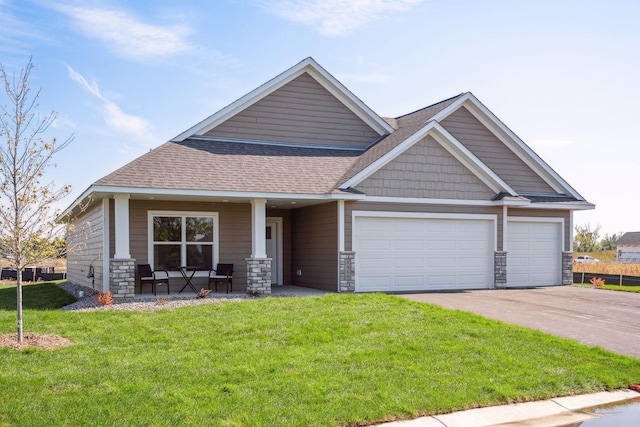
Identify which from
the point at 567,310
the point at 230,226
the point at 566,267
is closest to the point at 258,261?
the point at 230,226

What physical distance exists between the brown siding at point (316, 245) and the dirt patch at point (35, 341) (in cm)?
805

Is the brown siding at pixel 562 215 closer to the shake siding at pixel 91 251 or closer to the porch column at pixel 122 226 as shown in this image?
the porch column at pixel 122 226

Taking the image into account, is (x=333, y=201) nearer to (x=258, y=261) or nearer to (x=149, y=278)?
(x=258, y=261)

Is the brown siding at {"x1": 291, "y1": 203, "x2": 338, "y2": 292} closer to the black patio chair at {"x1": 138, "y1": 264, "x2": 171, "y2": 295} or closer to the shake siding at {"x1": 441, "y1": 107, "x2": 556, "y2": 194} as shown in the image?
the black patio chair at {"x1": 138, "y1": 264, "x2": 171, "y2": 295}

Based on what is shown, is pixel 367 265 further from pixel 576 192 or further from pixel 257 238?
pixel 576 192

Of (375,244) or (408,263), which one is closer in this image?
(375,244)

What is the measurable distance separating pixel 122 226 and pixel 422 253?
8.24 meters

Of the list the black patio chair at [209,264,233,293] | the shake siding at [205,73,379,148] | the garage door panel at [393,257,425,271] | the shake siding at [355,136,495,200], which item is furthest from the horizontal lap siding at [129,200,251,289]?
the garage door panel at [393,257,425,271]

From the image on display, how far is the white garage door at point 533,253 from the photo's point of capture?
18484mm

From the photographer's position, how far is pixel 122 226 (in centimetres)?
1430

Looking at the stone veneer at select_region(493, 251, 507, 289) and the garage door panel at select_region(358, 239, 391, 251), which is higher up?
the garage door panel at select_region(358, 239, 391, 251)

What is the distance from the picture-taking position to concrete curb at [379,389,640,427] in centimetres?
644

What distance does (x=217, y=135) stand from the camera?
1831cm

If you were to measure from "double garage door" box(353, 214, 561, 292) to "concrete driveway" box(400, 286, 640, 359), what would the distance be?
0.94m
